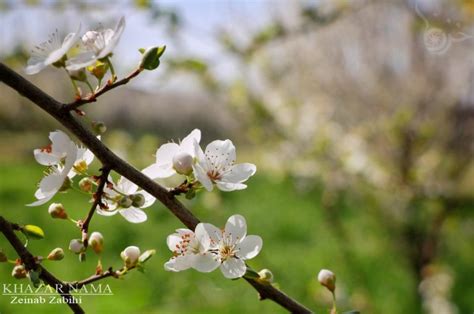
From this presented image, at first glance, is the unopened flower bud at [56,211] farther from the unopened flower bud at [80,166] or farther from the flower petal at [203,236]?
the flower petal at [203,236]

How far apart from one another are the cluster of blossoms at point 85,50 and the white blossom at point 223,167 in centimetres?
11

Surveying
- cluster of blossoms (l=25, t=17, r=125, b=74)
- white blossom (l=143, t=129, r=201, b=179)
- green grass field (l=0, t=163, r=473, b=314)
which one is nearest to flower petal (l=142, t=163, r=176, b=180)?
white blossom (l=143, t=129, r=201, b=179)

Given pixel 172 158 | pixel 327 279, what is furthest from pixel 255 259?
pixel 172 158

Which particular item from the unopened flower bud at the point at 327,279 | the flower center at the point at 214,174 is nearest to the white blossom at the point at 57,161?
the flower center at the point at 214,174

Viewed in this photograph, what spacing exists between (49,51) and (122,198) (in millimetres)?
135

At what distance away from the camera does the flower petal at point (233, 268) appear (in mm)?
450

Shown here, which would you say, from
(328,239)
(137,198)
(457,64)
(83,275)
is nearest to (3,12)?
(83,275)

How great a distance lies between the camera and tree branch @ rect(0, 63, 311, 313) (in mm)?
400

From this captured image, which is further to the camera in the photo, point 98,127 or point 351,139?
point 351,139

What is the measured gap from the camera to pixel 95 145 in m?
0.41

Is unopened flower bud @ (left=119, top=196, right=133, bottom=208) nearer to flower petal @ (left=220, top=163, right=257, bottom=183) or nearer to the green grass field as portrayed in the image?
flower petal @ (left=220, top=163, right=257, bottom=183)

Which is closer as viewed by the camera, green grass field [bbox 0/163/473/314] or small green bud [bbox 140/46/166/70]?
small green bud [bbox 140/46/166/70]

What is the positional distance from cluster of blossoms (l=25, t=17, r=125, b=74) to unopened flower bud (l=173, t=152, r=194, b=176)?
0.10 meters

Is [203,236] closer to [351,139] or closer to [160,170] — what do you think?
[160,170]
